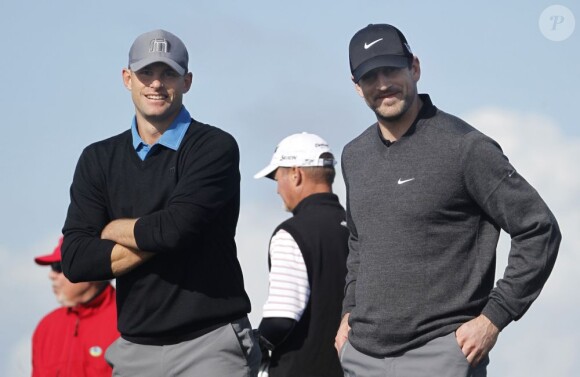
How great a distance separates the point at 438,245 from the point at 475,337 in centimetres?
43

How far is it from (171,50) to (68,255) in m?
1.17

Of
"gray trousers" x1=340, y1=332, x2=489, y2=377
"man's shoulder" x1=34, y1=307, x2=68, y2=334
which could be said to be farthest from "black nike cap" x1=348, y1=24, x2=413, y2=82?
"man's shoulder" x1=34, y1=307, x2=68, y2=334

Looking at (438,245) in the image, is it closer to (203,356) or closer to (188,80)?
(203,356)

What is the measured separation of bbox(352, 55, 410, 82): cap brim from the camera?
5070mm

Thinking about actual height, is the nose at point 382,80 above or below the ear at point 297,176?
above

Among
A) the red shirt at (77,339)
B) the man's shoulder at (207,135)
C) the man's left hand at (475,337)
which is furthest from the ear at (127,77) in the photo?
the man's left hand at (475,337)

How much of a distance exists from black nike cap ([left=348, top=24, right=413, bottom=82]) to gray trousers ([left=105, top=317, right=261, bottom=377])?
1.37 meters

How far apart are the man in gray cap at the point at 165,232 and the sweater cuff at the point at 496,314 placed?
1.23 m

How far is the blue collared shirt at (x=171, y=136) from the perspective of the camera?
550 cm

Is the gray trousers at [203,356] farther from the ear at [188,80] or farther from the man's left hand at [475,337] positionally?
the ear at [188,80]

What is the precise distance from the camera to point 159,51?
5.61 meters

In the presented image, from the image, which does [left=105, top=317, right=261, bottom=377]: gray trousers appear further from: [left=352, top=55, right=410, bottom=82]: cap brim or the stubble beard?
[left=352, top=55, right=410, bottom=82]: cap brim

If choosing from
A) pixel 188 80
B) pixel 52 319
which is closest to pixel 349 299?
pixel 188 80

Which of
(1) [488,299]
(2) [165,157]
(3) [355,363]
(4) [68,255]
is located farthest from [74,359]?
(1) [488,299]
